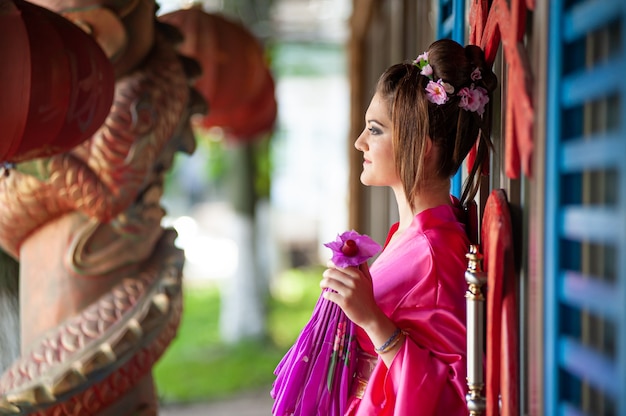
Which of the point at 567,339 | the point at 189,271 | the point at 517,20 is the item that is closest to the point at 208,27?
the point at 517,20

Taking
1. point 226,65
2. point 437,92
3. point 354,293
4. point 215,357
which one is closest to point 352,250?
point 354,293

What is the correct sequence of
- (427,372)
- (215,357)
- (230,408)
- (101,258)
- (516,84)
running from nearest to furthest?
(516,84), (427,372), (101,258), (230,408), (215,357)

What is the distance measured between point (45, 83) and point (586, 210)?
3.66ft

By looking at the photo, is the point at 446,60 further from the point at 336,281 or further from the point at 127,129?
the point at 127,129

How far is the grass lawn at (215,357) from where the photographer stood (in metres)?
5.85

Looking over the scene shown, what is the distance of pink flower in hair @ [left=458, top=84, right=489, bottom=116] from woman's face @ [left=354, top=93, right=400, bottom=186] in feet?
0.46

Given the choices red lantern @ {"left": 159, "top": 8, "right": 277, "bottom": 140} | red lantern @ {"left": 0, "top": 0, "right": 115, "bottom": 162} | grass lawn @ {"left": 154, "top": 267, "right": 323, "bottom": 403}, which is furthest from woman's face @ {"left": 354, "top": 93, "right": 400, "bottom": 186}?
grass lawn @ {"left": 154, "top": 267, "right": 323, "bottom": 403}

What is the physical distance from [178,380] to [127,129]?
4.44 m

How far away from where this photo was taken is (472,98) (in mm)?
1310

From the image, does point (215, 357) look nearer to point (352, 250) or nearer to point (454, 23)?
point (454, 23)

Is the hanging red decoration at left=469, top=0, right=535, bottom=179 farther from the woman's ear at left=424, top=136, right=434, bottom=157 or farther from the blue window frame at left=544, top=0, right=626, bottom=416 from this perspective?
the woman's ear at left=424, top=136, right=434, bottom=157

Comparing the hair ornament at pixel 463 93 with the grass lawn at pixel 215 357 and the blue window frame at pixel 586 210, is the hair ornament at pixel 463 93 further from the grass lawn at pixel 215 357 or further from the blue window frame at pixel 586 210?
the grass lawn at pixel 215 357

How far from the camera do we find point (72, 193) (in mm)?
2010

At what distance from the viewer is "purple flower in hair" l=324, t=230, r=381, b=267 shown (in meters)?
1.31
